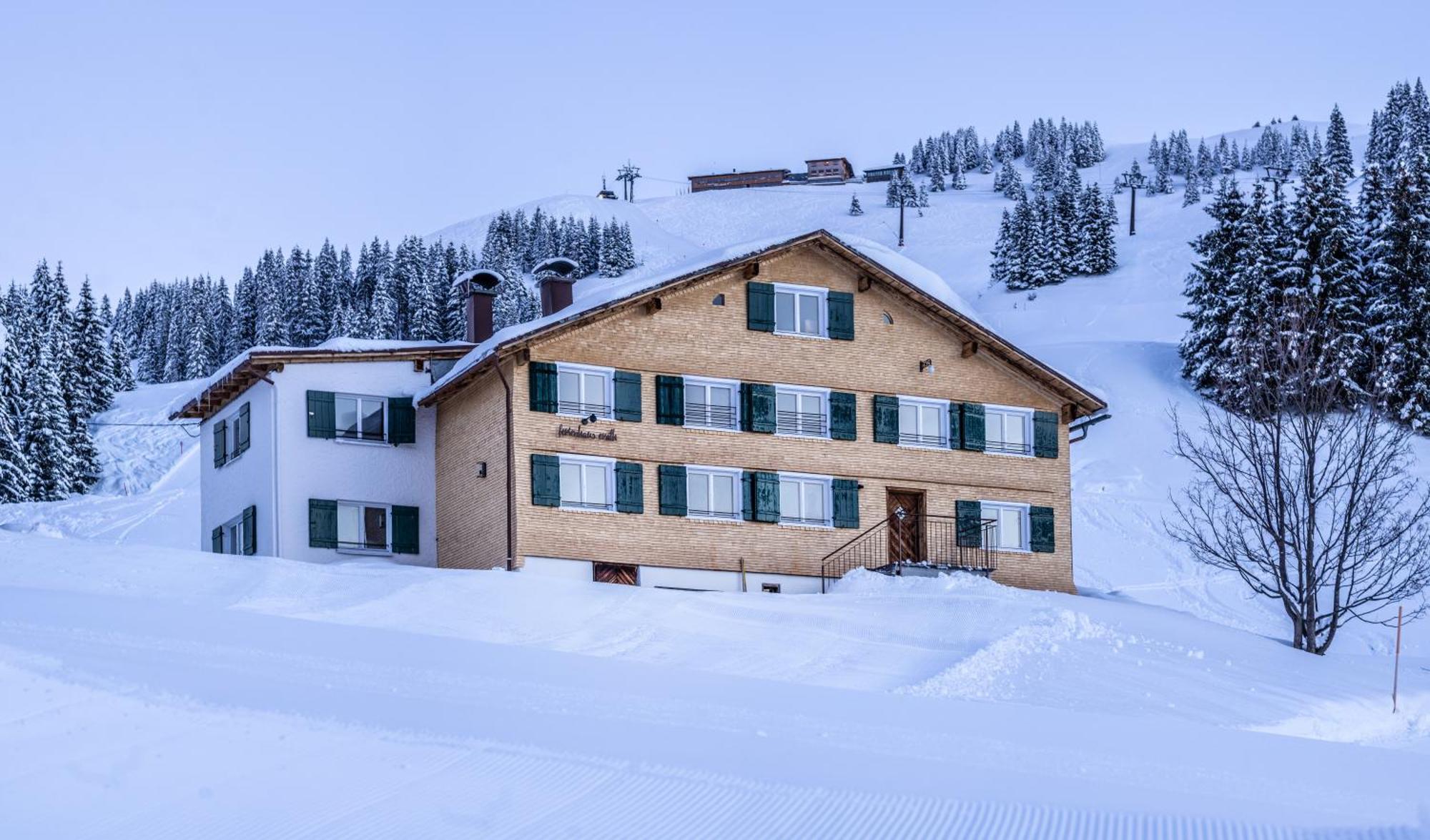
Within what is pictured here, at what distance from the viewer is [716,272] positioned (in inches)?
1339

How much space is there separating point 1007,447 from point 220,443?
16.2 metres

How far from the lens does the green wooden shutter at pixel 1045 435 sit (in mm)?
36750

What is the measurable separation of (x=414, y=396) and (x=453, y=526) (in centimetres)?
274

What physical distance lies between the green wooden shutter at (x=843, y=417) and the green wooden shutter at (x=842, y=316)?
1207mm

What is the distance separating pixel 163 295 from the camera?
142 metres

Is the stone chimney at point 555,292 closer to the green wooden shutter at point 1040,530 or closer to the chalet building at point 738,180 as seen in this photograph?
the green wooden shutter at point 1040,530

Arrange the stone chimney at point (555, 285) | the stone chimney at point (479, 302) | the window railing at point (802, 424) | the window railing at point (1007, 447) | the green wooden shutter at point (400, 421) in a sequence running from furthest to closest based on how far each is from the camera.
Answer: the stone chimney at point (479, 302), the stone chimney at point (555, 285), the window railing at point (1007, 447), the green wooden shutter at point (400, 421), the window railing at point (802, 424)

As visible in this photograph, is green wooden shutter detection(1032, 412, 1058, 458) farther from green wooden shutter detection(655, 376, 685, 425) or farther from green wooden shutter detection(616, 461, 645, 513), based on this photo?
green wooden shutter detection(616, 461, 645, 513)

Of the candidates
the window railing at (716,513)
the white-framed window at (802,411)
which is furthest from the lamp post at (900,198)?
the window railing at (716,513)

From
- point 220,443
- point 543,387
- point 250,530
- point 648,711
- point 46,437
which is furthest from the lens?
point 46,437

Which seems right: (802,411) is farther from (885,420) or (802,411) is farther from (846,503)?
(846,503)

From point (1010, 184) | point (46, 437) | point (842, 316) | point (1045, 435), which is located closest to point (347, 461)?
point (842, 316)

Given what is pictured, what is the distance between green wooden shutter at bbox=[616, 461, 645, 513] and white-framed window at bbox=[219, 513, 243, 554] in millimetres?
7903

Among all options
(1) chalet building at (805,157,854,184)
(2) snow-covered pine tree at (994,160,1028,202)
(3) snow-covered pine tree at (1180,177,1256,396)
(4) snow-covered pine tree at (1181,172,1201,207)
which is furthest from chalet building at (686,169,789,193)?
(3) snow-covered pine tree at (1180,177,1256,396)
